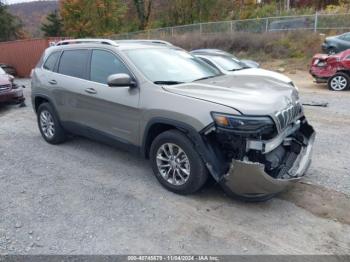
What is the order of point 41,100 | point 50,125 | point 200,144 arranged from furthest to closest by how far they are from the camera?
point 41,100
point 50,125
point 200,144

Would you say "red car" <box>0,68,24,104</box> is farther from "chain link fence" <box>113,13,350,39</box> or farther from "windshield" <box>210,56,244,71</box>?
"chain link fence" <box>113,13,350,39</box>

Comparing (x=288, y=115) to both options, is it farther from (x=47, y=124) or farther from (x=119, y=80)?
(x=47, y=124)

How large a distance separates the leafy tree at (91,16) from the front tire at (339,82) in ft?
103

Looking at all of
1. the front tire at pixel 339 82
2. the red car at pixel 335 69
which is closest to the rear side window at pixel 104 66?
the red car at pixel 335 69

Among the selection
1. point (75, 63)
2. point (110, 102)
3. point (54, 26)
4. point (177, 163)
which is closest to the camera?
point (177, 163)

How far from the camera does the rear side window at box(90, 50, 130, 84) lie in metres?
4.50

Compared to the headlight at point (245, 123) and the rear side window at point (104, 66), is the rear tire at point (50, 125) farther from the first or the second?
the headlight at point (245, 123)

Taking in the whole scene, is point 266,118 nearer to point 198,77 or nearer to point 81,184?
point 198,77

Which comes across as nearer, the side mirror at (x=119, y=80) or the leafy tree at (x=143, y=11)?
the side mirror at (x=119, y=80)

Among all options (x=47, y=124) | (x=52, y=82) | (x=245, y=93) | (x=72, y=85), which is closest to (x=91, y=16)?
(x=47, y=124)

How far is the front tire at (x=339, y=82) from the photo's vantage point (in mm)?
10977

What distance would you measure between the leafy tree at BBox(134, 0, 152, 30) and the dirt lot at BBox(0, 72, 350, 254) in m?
37.8

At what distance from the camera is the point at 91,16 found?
1495 inches

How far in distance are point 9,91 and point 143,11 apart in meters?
33.9
